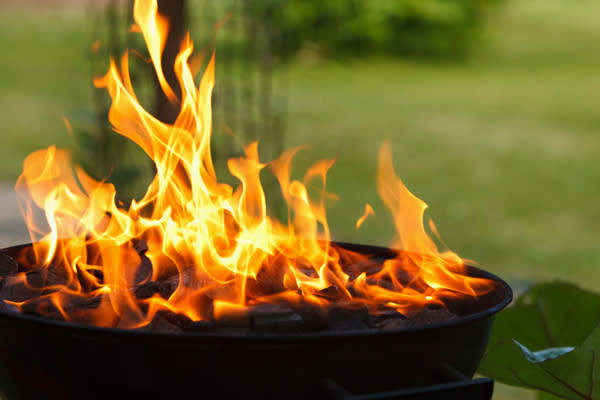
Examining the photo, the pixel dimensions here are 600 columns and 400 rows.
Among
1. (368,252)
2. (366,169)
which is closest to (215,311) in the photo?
(368,252)

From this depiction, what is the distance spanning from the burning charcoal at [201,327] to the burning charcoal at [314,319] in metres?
0.15

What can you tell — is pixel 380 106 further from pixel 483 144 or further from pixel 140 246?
pixel 140 246

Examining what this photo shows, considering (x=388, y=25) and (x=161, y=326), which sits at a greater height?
(x=161, y=326)

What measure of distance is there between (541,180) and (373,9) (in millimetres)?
6028

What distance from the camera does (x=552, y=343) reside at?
68.6 inches

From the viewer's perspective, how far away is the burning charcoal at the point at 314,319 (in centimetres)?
123

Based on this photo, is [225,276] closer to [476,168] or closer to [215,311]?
[215,311]

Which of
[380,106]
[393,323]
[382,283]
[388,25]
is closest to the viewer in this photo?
[393,323]

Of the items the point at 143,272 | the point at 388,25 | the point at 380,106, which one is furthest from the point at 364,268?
the point at 388,25

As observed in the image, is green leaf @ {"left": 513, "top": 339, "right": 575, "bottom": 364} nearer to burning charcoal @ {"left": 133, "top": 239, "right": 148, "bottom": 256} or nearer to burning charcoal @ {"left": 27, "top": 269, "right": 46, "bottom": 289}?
burning charcoal @ {"left": 133, "top": 239, "right": 148, "bottom": 256}

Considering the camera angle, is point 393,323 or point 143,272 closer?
point 393,323

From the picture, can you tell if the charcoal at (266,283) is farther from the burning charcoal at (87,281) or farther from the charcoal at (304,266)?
the burning charcoal at (87,281)

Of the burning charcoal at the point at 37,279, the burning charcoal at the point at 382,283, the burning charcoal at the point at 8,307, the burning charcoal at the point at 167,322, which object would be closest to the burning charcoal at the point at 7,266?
the burning charcoal at the point at 37,279

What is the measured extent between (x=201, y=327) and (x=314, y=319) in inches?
7.8
